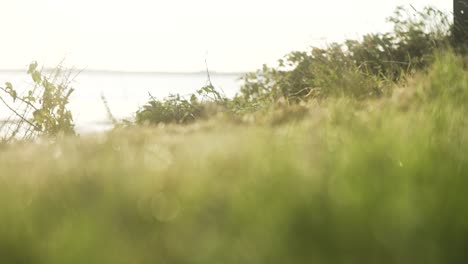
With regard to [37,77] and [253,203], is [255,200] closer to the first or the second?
[253,203]

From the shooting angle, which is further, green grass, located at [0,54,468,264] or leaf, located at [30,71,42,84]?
leaf, located at [30,71,42,84]

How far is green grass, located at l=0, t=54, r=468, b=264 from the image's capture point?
982mm

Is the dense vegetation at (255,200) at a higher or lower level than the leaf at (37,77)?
lower

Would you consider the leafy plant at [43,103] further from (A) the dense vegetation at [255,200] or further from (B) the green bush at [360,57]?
(A) the dense vegetation at [255,200]

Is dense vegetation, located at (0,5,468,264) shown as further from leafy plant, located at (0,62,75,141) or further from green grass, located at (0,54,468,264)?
leafy plant, located at (0,62,75,141)

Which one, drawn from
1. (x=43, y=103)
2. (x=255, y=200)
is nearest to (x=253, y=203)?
(x=255, y=200)

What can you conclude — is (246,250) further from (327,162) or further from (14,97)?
(14,97)

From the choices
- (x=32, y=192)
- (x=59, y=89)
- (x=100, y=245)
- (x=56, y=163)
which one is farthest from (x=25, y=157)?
(x=59, y=89)

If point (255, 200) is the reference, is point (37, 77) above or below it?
above

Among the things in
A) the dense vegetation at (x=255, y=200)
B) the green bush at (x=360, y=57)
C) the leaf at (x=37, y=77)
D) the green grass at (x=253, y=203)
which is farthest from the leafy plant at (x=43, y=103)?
the green grass at (x=253, y=203)

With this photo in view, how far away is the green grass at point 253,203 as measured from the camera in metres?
0.98

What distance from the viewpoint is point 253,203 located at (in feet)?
3.63

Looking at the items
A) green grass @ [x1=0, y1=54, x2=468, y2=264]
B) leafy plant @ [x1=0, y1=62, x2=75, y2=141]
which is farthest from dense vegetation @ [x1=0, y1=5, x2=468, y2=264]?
leafy plant @ [x1=0, y1=62, x2=75, y2=141]

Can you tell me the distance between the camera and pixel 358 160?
1.33 metres
